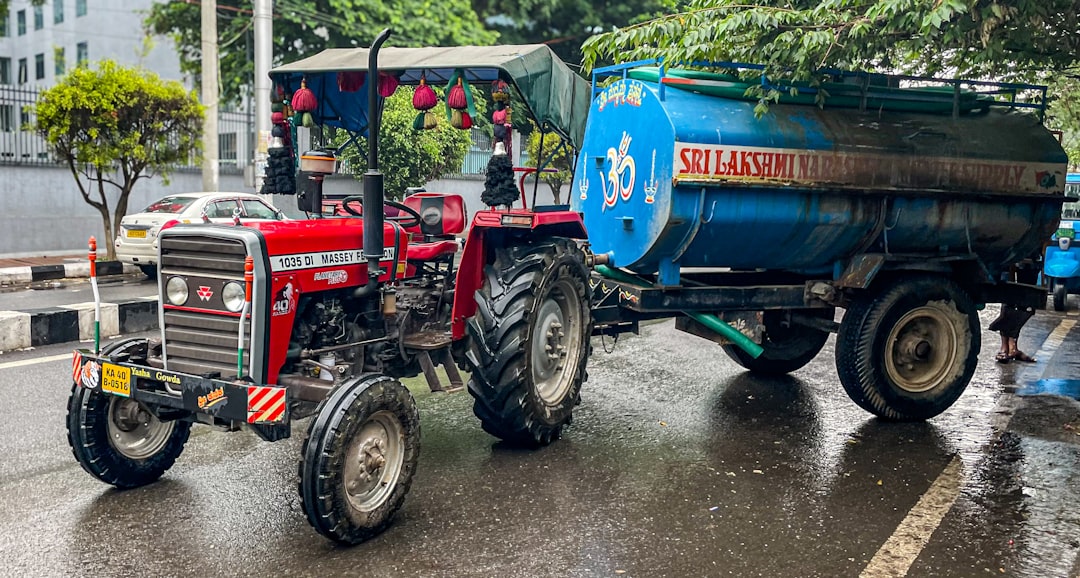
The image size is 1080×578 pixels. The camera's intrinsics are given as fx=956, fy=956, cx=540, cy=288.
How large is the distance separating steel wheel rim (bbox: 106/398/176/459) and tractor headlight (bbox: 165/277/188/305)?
0.60 meters

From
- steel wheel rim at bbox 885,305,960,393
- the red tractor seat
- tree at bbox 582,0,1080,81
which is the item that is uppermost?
tree at bbox 582,0,1080,81

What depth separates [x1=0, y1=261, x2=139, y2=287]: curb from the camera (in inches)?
546

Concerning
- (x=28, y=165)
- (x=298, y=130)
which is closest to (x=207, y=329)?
(x=298, y=130)

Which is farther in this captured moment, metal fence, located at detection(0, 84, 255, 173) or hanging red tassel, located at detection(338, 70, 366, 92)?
metal fence, located at detection(0, 84, 255, 173)

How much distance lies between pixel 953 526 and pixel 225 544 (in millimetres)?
3593

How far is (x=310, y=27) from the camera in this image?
20938 mm

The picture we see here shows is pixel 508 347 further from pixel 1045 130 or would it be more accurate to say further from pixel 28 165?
pixel 28 165

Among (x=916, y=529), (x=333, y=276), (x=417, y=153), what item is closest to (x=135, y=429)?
(x=333, y=276)

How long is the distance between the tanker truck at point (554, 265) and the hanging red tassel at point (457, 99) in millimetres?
14

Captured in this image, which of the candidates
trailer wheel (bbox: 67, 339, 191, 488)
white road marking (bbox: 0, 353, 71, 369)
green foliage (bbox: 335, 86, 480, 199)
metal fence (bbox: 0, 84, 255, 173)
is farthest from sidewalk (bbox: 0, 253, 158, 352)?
metal fence (bbox: 0, 84, 255, 173)

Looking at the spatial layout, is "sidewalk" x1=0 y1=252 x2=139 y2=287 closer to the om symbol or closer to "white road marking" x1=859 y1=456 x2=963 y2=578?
the om symbol

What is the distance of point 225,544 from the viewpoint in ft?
14.5

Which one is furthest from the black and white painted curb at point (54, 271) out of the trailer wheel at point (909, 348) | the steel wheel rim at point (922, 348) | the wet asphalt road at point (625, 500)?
the steel wheel rim at point (922, 348)

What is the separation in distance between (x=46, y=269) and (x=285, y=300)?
1152 cm
